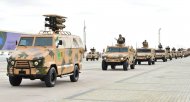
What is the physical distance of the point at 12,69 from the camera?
1730 centimetres

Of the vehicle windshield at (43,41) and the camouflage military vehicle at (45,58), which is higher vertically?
the vehicle windshield at (43,41)

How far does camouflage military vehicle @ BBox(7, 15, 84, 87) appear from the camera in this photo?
17094mm

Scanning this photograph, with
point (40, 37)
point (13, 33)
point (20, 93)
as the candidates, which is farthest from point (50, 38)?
point (13, 33)

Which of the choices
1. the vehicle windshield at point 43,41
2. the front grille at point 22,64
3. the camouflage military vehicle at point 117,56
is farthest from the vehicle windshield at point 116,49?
the front grille at point 22,64

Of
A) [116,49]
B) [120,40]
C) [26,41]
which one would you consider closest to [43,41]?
[26,41]

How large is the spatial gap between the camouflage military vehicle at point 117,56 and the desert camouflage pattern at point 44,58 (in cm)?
1178

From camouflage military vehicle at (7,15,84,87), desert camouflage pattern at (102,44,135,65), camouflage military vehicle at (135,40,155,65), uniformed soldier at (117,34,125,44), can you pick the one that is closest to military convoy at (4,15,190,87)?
camouflage military vehicle at (7,15,84,87)

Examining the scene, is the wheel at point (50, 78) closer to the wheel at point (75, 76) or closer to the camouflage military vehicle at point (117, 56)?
the wheel at point (75, 76)

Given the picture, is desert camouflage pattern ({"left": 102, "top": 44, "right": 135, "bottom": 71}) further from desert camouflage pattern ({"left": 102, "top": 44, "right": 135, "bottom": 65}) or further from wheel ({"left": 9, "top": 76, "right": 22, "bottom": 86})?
wheel ({"left": 9, "top": 76, "right": 22, "bottom": 86})

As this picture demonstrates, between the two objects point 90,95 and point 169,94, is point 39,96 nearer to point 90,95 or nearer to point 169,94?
point 90,95

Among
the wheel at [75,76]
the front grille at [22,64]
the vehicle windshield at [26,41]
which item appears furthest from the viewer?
the wheel at [75,76]

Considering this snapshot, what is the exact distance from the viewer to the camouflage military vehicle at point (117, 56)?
32281 mm

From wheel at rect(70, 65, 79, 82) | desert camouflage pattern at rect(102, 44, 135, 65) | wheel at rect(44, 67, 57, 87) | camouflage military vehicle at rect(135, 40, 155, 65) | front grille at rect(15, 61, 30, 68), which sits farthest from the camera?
camouflage military vehicle at rect(135, 40, 155, 65)

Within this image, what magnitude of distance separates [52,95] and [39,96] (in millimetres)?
488
